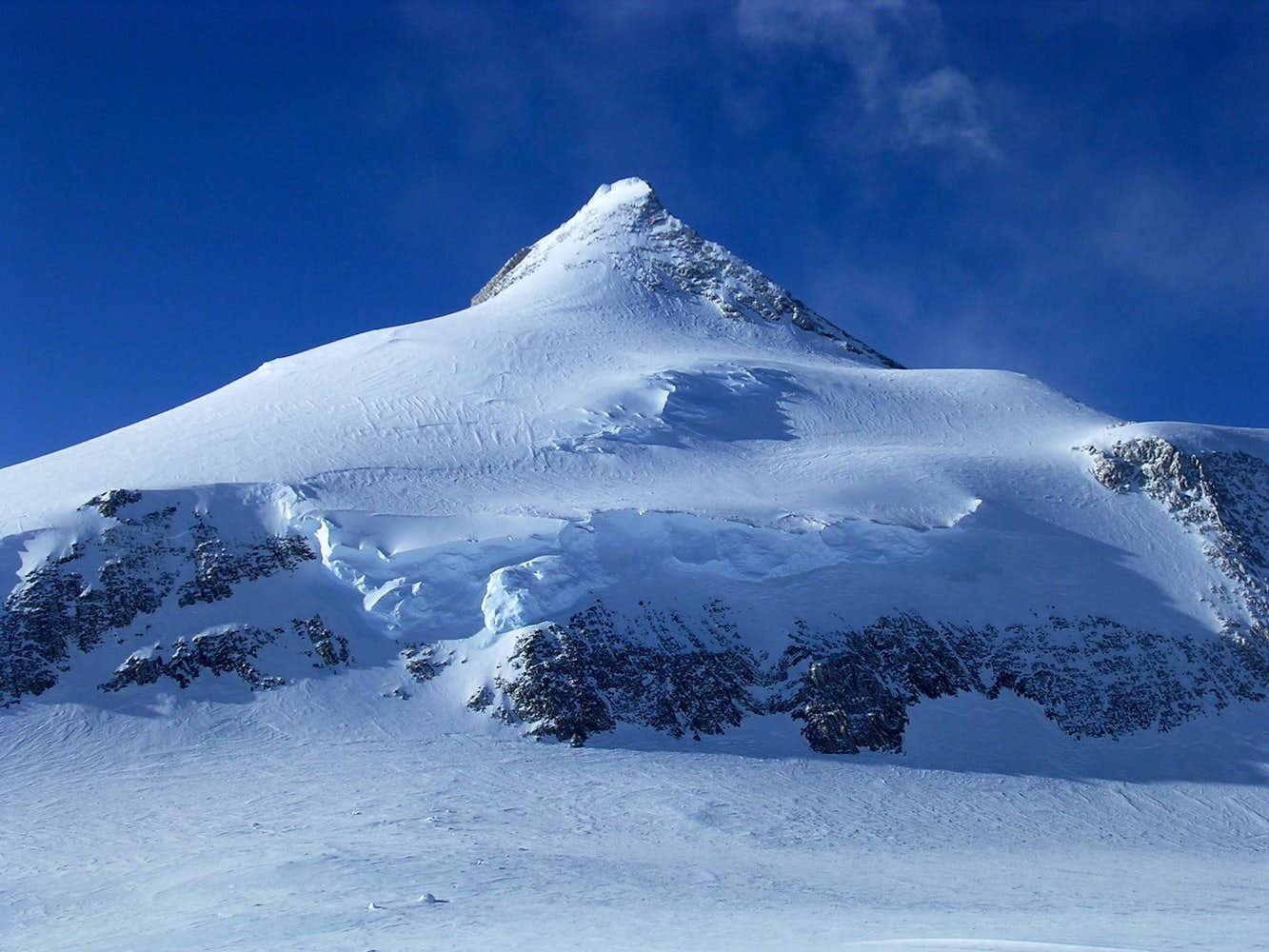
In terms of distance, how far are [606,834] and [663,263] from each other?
62054 millimetres

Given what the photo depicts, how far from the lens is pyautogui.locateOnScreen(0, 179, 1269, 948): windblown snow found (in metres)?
20.2

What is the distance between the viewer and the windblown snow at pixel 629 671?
2023 cm

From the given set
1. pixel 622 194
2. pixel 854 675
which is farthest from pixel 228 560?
pixel 622 194

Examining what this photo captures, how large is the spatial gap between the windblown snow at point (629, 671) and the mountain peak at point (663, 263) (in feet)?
70.6

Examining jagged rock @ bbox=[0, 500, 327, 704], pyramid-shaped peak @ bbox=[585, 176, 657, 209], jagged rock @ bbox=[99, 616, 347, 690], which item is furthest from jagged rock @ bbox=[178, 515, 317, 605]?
pyramid-shaped peak @ bbox=[585, 176, 657, 209]

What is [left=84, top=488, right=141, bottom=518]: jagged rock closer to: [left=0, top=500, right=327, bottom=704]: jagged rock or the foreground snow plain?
[left=0, top=500, right=327, bottom=704]: jagged rock

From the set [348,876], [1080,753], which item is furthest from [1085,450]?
[348,876]

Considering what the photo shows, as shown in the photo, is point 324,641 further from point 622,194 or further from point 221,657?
point 622,194

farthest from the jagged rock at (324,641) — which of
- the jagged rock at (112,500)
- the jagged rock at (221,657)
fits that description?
the jagged rock at (112,500)

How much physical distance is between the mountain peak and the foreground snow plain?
1801 inches

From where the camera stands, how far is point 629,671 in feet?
111

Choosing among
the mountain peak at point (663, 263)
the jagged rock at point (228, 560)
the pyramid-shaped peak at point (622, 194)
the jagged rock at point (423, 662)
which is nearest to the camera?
the jagged rock at point (423, 662)

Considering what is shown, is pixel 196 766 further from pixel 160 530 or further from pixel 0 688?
pixel 160 530

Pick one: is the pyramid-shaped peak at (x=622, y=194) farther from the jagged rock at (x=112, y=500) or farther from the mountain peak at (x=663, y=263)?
the jagged rock at (x=112, y=500)
